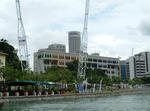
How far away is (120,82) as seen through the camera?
15175cm

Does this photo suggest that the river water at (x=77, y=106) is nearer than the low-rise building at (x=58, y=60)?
Yes

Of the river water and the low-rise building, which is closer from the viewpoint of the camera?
the river water

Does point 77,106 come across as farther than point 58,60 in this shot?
No

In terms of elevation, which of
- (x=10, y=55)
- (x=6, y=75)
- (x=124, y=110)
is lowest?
(x=124, y=110)

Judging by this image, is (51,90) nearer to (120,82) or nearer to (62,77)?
(62,77)

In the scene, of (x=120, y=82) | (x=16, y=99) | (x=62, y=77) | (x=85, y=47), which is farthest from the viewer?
(x=120, y=82)

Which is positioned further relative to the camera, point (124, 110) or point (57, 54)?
point (57, 54)

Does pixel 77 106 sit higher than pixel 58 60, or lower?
lower

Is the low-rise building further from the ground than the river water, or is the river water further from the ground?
the low-rise building

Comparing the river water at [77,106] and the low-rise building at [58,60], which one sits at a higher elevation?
the low-rise building at [58,60]

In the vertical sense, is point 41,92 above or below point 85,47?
below

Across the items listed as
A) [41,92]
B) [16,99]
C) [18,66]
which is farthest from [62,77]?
[16,99]

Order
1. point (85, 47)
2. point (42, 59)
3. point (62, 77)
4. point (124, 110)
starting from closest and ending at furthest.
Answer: point (124, 110) < point (62, 77) < point (85, 47) < point (42, 59)

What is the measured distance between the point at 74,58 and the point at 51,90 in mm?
106175
